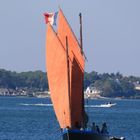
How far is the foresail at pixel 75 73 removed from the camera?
60812 millimetres

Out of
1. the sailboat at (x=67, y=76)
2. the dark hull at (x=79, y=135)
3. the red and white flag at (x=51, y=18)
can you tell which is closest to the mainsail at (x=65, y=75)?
the sailboat at (x=67, y=76)

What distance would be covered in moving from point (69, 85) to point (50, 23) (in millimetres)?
4509

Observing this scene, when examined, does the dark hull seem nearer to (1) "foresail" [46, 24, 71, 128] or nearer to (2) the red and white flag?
(1) "foresail" [46, 24, 71, 128]

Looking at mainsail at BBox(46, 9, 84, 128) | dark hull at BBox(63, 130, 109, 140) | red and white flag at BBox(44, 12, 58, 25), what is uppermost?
red and white flag at BBox(44, 12, 58, 25)

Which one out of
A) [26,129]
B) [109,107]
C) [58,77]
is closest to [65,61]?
[58,77]

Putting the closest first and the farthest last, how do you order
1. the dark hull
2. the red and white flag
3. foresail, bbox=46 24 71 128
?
the dark hull
foresail, bbox=46 24 71 128
the red and white flag

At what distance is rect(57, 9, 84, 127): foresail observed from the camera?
6081cm

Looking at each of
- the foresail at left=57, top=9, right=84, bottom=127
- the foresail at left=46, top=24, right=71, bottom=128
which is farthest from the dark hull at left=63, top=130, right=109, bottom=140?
the foresail at left=46, top=24, right=71, bottom=128

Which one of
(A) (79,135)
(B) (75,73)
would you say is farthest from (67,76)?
(A) (79,135)

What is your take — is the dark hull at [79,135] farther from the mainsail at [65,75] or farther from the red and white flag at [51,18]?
the red and white flag at [51,18]

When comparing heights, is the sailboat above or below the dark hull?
above

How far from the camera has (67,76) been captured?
60.1 metres

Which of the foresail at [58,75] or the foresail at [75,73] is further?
the foresail at [75,73]

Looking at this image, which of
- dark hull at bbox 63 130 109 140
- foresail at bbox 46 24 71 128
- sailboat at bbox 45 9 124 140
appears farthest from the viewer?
foresail at bbox 46 24 71 128
